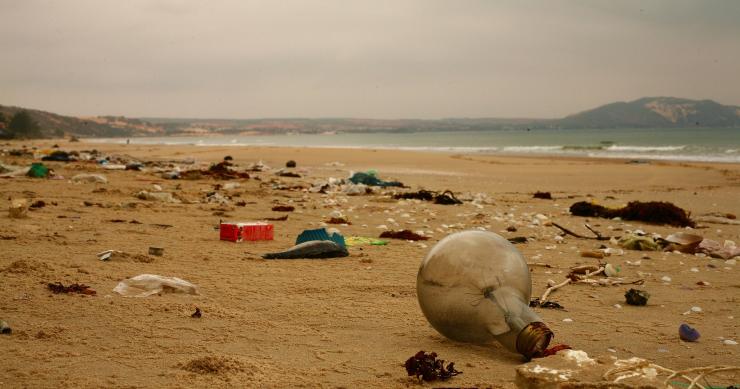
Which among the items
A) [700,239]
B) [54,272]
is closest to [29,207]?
[54,272]

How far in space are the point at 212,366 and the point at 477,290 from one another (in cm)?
157

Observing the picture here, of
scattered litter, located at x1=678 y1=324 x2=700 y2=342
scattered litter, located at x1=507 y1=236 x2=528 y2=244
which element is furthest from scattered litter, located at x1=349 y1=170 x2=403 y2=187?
scattered litter, located at x1=678 y1=324 x2=700 y2=342

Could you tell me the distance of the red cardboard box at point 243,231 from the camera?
764 cm

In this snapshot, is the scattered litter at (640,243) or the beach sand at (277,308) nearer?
the beach sand at (277,308)

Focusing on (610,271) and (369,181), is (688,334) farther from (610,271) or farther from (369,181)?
(369,181)

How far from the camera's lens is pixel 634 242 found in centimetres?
793

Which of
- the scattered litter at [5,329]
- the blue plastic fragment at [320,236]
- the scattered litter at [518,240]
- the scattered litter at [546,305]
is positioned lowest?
the scattered litter at [518,240]

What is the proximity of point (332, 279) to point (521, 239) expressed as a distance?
3.50 meters

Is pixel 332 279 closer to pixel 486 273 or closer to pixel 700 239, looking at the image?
pixel 486 273

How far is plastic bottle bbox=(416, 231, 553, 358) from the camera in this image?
12.2 ft

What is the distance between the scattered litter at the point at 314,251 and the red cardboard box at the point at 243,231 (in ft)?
3.46

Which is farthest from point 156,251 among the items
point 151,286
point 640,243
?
point 640,243

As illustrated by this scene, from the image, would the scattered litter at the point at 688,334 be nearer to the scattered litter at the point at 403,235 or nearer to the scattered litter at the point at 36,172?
the scattered litter at the point at 403,235

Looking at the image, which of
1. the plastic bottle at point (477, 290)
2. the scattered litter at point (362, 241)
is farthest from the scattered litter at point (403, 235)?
the plastic bottle at point (477, 290)
